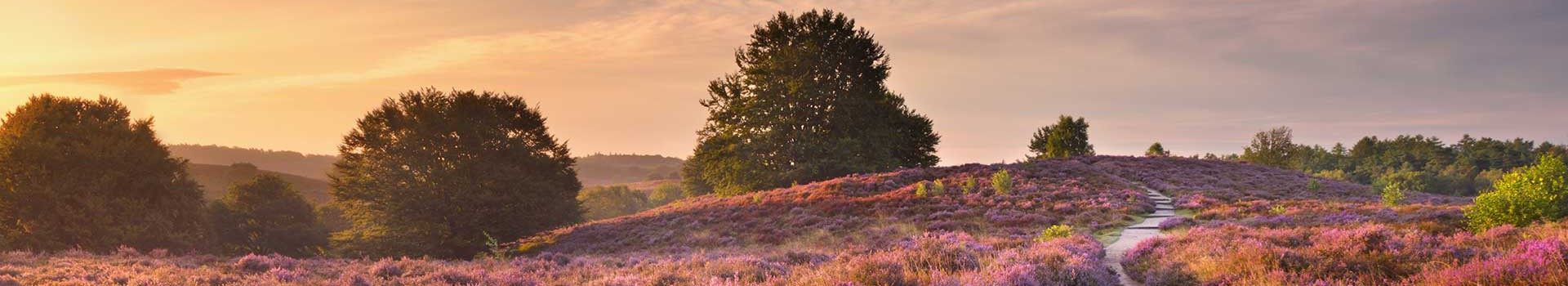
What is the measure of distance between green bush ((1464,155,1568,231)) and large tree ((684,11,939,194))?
95.4ft

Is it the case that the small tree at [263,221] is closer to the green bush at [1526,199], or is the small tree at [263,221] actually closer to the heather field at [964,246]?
the heather field at [964,246]

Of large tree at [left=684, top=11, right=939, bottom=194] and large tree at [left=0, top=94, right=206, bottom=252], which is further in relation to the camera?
large tree at [left=684, top=11, right=939, bottom=194]

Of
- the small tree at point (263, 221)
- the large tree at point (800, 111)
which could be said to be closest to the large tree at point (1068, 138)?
the large tree at point (800, 111)

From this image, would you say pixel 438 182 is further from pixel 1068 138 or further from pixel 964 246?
pixel 1068 138

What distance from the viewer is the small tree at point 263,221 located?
35.8 m

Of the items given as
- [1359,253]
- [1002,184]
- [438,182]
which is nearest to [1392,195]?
[1002,184]

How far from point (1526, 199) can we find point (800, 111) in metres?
32.0

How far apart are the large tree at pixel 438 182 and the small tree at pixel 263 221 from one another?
10796 millimetres

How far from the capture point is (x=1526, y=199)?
43.8ft

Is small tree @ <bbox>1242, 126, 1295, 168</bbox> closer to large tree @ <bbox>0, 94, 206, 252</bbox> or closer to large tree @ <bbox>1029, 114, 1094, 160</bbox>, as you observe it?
large tree @ <bbox>1029, 114, 1094, 160</bbox>

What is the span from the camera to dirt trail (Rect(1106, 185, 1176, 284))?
38.4 ft

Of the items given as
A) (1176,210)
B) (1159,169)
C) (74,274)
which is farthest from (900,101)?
(74,274)

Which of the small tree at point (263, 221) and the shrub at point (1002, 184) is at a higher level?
the shrub at point (1002, 184)

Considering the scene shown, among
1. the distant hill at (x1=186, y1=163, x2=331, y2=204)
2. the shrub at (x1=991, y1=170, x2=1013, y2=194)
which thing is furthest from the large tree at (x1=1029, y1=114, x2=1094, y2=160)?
the distant hill at (x1=186, y1=163, x2=331, y2=204)
